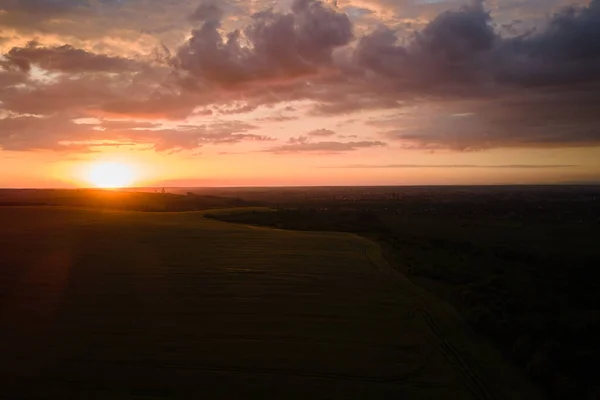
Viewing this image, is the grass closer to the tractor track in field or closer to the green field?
the green field

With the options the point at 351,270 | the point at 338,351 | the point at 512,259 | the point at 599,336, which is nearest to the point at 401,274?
the point at 351,270

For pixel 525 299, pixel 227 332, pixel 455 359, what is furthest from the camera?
pixel 525 299

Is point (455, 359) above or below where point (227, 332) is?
below

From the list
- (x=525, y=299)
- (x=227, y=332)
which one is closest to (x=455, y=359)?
(x=227, y=332)

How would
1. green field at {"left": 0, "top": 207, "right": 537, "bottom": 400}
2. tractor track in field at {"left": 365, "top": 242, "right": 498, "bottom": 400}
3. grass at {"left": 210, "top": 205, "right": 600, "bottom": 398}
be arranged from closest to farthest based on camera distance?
green field at {"left": 0, "top": 207, "right": 537, "bottom": 400} → tractor track in field at {"left": 365, "top": 242, "right": 498, "bottom": 400} → grass at {"left": 210, "top": 205, "right": 600, "bottom": 398}

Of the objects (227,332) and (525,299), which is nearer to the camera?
A: (227,332)

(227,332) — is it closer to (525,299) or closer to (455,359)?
(455,359)

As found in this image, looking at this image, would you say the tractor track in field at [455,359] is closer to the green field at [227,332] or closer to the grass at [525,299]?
the green field at [227,332]

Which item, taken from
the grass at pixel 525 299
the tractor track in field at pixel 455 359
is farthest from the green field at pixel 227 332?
the grass at pixel 525 299

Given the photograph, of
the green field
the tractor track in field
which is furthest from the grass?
the tractor track in field
